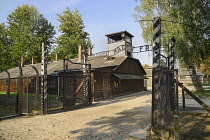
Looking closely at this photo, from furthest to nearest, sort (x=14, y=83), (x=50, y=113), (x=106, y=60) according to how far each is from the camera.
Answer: (x=14, y=83) < (x=106, y=60) < (x=50, y=113)

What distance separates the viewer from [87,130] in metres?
6.30

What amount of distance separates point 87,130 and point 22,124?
11.2ft

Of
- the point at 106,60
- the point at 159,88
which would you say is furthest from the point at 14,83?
the point at 159,88

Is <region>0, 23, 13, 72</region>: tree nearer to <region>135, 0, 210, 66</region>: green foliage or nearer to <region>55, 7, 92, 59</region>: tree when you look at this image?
<region>55, 7, 92, 59</region>: tree

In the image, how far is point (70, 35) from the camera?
3828cm

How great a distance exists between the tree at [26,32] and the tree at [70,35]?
4.13m

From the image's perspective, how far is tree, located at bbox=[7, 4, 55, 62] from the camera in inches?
1377

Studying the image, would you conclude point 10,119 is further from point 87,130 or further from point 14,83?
point 14,83

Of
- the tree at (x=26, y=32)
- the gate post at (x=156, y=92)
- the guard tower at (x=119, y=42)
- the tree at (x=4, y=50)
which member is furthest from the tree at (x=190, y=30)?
the tree at (x=4, y=50)

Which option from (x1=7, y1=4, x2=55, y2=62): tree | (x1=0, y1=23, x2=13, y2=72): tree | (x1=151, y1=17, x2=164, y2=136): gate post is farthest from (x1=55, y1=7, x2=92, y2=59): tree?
(x1=151, y1=17, x2=164, y2=136): gate post

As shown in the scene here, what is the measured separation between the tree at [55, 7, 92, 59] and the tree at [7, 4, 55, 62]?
4.13 metres

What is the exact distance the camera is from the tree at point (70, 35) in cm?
3712

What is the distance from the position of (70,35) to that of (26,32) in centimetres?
988

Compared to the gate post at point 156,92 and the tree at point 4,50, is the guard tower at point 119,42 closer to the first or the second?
the gate post at point 156,92
